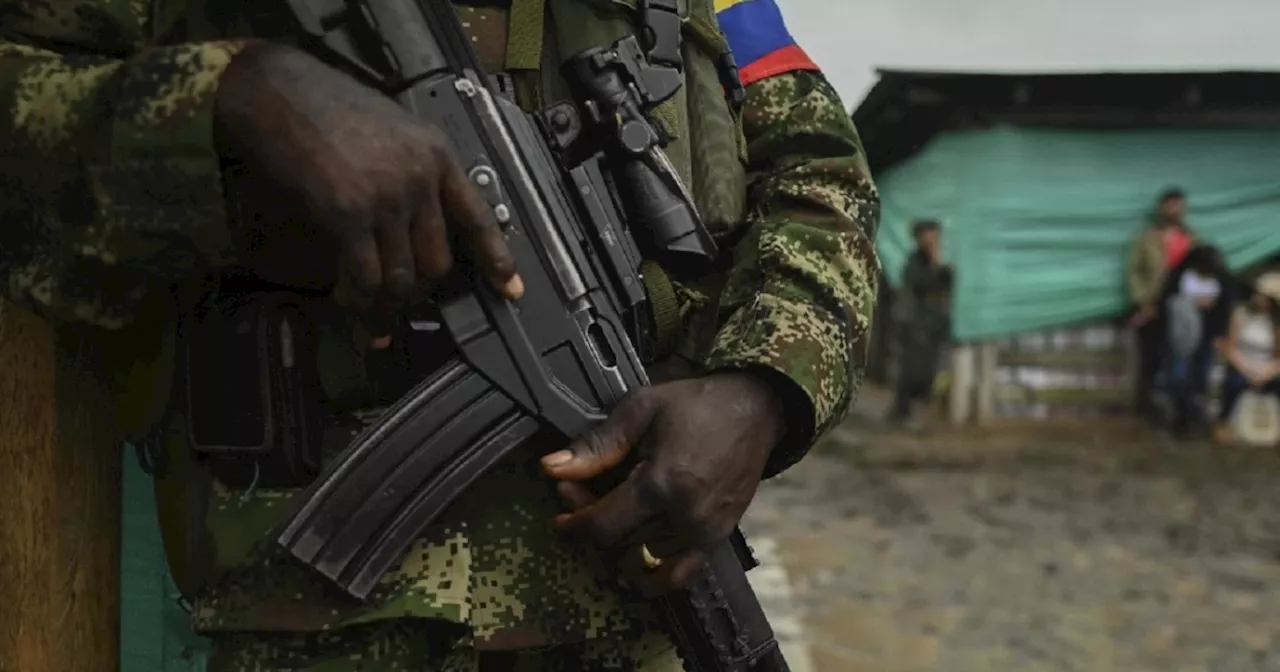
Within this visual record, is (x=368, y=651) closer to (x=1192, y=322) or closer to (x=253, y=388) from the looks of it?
(x=253, y=388)

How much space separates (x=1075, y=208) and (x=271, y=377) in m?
7.77

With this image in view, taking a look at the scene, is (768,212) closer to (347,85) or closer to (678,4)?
(678,4)

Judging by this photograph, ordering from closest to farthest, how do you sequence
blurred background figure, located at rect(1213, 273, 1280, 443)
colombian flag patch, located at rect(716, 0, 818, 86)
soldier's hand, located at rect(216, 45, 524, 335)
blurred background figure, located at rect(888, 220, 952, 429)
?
soldier's hand, located at rect(216, 45, 524, 335), colombian flag patch, located at rect(716, 0, 818, 86), blurred background figure, located at rect(1213, 273, 1280, 443), blurred background figure, located at rect(888, 220, 952, 429)

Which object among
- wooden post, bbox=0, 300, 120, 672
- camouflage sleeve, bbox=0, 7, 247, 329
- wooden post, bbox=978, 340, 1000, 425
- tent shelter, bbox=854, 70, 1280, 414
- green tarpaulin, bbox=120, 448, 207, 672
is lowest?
wooden post, bbox=978, 340, 1000, 425

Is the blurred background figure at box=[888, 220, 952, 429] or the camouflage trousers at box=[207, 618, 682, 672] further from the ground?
the camouflage trousers at box=[207, 618, 682, 672]

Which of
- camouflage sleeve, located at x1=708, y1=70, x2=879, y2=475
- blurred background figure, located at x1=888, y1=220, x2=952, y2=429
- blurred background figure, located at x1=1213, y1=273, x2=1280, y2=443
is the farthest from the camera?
blurred background figure, located at x1=888, y1=220, x2=952, y2=429

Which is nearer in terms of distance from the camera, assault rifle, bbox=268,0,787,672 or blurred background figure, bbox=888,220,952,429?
assault rifle, bbox=268,0,787,672

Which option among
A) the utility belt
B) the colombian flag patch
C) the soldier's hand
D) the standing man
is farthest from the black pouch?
the standing man

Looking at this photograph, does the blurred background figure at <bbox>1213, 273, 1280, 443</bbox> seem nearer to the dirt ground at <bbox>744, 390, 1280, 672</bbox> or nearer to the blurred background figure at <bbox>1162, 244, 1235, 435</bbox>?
the blurred background figure at <bbox>1162, 244, 1235, 435</bbox>

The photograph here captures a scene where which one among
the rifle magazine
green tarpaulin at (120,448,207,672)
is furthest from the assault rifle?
green tarpaulin at (120,448,207,672)

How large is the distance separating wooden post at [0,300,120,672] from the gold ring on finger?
55 cm

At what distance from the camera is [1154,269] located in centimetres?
780

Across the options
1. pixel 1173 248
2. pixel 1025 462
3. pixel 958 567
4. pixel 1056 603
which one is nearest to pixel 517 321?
pixel 1056 603

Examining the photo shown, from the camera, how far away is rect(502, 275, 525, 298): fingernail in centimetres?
98
